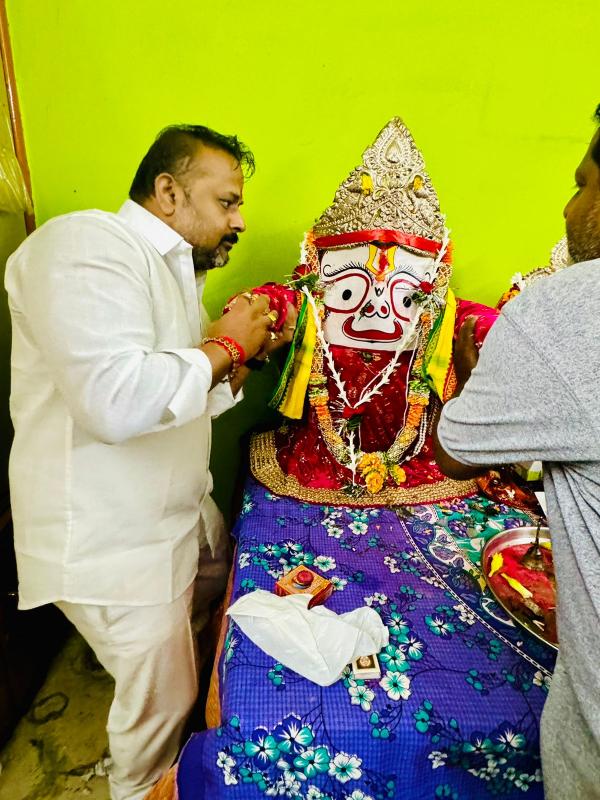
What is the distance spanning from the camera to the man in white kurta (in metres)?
0.87

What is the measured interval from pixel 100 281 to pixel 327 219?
0.87 metres

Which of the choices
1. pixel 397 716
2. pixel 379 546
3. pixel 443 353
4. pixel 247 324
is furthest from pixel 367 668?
pixel 443 353

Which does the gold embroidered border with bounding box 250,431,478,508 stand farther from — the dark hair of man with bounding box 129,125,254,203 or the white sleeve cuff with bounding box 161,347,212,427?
the dark hair of man with bounding box 129,125,254,203

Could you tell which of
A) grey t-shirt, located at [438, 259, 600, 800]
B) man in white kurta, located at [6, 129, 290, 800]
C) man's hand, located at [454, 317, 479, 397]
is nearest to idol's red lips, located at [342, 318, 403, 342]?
man's hand, located at [454, 317, 479, 397]

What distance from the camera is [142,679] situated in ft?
3.70

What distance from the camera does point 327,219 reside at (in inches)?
59.8

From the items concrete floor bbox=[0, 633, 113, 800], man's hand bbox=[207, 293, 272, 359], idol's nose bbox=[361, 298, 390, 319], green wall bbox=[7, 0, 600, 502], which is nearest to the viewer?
man's hand bbox=[207, 293, 272, 359]

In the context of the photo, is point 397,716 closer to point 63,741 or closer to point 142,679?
point 142,679

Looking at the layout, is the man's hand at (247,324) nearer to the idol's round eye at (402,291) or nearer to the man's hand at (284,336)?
the man's hand at (284,336)

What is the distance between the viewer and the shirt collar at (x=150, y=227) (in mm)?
1103

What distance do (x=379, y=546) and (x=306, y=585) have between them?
279 mm

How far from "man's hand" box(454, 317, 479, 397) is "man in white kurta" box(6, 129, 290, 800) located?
0.55 m

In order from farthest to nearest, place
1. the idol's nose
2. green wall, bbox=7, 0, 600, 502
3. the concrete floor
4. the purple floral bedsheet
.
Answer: green wall, bbox=7, 0, 600, 502
the idol's nose
the concrete floor
the purple floral bedsheet

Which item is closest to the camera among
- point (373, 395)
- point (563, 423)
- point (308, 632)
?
point (563, 423)
